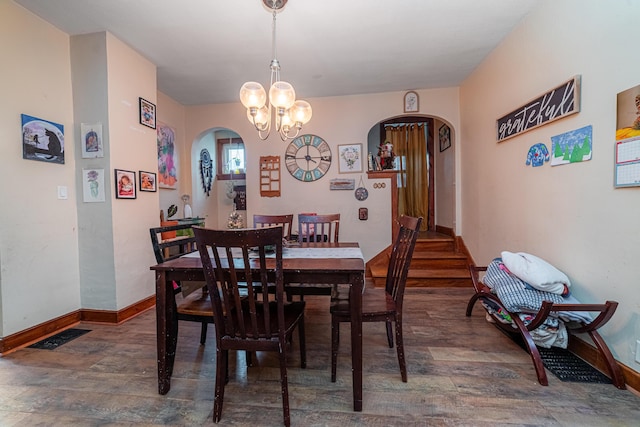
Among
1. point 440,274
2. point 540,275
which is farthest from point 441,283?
point 540,275

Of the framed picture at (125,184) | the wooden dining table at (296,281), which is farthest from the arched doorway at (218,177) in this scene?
the wooden dining table at (296,281)

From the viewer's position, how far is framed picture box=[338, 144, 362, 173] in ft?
13.0

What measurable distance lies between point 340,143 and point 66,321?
11.8ft

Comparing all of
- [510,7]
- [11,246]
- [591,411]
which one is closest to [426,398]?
[591,411]

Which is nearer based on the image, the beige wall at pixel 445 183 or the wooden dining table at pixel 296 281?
the wooden dining table at pixel 296 281

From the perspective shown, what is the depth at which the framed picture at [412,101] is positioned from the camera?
3.81 metres

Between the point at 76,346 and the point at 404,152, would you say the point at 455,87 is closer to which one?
the point at 404,152

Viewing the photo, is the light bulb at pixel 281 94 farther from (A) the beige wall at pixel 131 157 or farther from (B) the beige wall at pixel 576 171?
(B) the beige wall at pixel 576 171

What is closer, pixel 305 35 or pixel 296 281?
pixel 296 281

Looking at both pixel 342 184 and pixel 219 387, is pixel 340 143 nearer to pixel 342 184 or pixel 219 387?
pixel 342 184

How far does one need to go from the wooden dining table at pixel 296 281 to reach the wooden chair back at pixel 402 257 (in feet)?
0.97

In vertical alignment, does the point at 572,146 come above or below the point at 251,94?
below

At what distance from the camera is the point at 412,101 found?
3.81 m

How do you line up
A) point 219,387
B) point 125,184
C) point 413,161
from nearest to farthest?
point 219,387 < point 125,184 < point 413,161
